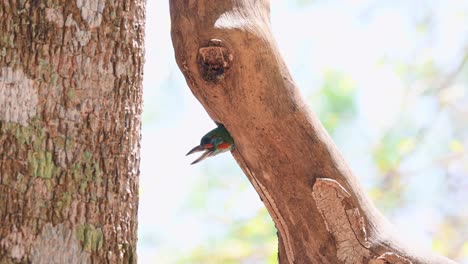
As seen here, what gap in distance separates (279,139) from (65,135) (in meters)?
0.73

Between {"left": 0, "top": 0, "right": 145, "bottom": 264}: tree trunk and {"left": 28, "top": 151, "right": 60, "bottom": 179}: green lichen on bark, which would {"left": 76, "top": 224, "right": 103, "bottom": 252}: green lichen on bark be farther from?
{"left": 28, "top": 151, "right": 60, "bottom": 179}: green lichen on bark

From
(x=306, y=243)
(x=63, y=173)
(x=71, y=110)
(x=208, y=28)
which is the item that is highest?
(x=208, y=28)

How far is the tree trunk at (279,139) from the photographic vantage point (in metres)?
2.49

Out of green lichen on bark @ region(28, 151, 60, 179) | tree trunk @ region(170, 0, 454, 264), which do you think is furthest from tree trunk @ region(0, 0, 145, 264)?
tree trunk @ region(170, 0, 454, 264)

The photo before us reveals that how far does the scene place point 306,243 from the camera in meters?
2.52

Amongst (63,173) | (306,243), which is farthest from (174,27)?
(306,243)

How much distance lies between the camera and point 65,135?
2.20 meters

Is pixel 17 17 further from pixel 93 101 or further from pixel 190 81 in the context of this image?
pixel 190 81


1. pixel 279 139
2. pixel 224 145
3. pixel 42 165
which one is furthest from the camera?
pixel 224 145

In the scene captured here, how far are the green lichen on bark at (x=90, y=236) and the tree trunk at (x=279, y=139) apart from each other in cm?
61

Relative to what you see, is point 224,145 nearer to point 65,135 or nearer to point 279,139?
point 279,139

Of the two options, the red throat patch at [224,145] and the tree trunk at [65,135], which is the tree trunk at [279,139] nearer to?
the red throat patch at [224,145]

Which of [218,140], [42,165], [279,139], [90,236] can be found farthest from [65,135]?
[279,139]

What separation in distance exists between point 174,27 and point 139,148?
47cm
